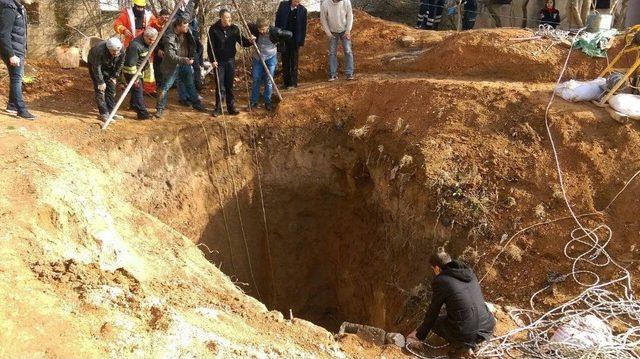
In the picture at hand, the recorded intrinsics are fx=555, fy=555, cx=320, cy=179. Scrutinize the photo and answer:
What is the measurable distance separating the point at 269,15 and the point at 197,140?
689 cm

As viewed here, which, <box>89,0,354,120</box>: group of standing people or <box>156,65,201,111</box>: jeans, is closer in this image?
<box>89,0,354,120</box>: group of standing people

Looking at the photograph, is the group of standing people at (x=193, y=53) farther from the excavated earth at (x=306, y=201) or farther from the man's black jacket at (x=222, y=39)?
the excavated earth at (x=306, y=201)

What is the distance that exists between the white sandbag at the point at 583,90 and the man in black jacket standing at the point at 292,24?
4.04 metres

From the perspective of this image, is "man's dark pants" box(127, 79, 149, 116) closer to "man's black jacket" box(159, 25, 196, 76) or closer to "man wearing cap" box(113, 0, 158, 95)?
"man's black jacket" box(159, 25, 196, 76)

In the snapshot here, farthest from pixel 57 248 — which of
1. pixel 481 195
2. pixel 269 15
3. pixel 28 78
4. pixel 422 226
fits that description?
pixel 269 15

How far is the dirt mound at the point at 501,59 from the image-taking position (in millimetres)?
8383

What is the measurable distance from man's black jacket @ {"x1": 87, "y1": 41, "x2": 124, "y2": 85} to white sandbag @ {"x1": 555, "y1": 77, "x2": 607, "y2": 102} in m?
6.13

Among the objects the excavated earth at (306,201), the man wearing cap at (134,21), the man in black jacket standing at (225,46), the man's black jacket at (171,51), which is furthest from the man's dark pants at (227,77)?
the man wearing cap at (134,21)

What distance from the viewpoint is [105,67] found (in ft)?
25.6

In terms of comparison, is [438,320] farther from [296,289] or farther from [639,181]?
[296,289]

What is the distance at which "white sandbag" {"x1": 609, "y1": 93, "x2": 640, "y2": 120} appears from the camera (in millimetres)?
6805

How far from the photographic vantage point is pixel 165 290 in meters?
4.80

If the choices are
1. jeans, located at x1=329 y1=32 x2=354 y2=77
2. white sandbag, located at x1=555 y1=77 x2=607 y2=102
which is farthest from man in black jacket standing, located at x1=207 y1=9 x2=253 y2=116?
white sandbag, located at x1=555 y1=77 x2=607 y2=102

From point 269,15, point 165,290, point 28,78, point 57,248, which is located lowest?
point 165,290
